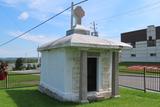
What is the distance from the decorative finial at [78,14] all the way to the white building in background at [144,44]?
35998 millimetres

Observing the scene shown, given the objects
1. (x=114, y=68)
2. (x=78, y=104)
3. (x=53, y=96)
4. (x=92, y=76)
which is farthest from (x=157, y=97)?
(x=53, y=96)

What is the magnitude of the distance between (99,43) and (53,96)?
347cm

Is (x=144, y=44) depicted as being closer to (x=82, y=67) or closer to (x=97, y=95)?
(x=97, y=95)

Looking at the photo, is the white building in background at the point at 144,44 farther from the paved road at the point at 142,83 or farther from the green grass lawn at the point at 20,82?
the paved road at the point at 142,83

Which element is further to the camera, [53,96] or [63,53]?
[53,96]

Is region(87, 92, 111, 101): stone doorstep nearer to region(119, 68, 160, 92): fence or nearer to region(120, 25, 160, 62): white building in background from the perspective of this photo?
region(119, 68, 160, 92): fence

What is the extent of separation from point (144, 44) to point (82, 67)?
4492 centimetres

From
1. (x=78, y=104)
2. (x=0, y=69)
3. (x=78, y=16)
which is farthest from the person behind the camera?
(x=78, y=16)

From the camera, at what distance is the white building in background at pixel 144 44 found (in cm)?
5083

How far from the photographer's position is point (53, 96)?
12656mm

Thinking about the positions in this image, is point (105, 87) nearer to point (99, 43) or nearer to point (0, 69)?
point (99, 43)

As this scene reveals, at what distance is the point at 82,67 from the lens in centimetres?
1134

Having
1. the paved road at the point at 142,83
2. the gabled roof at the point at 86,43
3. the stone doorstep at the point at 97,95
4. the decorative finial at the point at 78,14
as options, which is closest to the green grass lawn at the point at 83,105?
the stone doorstep at the point at 97,95

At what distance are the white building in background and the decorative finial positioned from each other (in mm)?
35998
